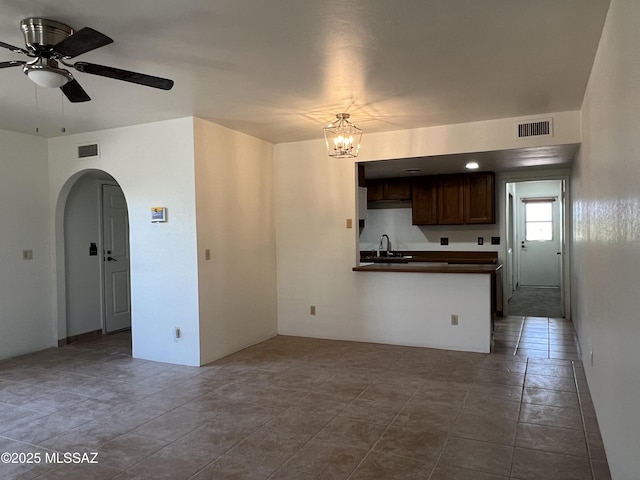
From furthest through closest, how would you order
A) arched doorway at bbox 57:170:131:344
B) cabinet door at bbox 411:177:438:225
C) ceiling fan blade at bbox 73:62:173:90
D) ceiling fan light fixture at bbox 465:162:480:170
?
cabinet door at bbox 411:177:438:225 → ceiling fan light fixture at bbox 465:162:480:170 → arched doorway at bbox 57:170:131:344 → ceiling fan blade at bbox 73:62:173:90

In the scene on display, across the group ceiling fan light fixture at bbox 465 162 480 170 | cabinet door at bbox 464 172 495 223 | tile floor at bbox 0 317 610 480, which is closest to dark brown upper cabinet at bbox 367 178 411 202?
cabinet door at bbox 464 172 495 223

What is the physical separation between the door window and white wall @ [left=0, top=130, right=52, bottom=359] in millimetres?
9342

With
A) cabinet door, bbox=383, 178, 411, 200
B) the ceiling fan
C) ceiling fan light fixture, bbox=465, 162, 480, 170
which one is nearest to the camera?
the ceiling fan

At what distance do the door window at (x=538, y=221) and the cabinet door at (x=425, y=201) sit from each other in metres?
4.44

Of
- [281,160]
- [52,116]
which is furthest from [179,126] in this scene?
[281,160]

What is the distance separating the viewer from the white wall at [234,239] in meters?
4.44

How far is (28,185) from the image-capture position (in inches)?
197

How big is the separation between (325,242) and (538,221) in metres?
6.89

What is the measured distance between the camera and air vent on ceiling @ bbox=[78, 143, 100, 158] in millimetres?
4863

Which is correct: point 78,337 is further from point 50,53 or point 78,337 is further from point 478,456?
point 478,456

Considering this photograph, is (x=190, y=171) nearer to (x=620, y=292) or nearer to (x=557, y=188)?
(x=620, y=292)

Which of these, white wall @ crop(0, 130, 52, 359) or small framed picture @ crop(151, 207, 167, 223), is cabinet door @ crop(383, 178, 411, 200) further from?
white wall @ crop(0, 130, 52, 359)

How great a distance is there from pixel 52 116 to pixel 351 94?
2.77 metres

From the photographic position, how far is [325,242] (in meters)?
5.39
